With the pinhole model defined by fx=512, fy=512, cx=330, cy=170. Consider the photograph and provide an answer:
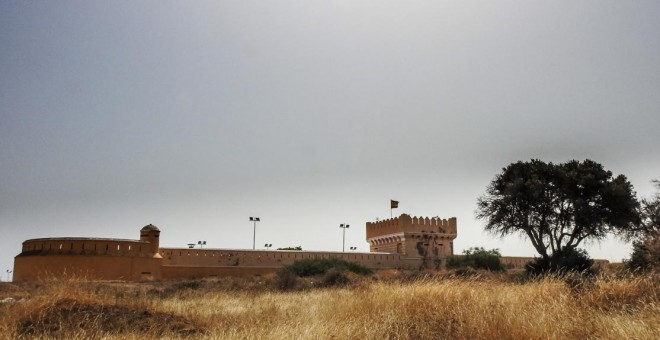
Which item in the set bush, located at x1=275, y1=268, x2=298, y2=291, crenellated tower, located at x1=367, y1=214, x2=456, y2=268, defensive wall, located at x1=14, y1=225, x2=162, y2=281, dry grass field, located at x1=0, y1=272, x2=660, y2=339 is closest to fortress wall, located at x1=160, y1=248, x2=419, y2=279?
defensive wall, located at x1=14, y1=225, x2=162, y2=281

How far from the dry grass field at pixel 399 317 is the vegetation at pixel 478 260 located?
2796cm

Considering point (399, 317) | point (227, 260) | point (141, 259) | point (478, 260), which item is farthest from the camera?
point (478, 260)

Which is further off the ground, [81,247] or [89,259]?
[81,247]

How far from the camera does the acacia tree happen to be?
3012 centimetres

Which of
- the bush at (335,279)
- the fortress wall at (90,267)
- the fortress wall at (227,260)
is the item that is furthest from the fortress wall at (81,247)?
the bush at (335,279)

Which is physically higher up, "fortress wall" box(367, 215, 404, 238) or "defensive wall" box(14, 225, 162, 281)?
"fortress wall" box(367, 215, 404, 238)

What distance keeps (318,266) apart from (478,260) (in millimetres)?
14456

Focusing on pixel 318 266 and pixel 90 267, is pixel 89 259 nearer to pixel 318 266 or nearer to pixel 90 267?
pixel 90 267

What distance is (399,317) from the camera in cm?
844

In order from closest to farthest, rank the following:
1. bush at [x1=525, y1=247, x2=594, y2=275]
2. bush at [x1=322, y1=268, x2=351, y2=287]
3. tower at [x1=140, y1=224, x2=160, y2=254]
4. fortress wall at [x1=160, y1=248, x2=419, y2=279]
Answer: bush at [x1=322, y1=268, x2=351, y2=287] → bush at [x1=525, y1=247, x2=594, y2=275] → tower at [x1=140, y1=224, x2=160, y2=254] → fortress wall at [x1=160, y1=248, x2=419, y2=279]

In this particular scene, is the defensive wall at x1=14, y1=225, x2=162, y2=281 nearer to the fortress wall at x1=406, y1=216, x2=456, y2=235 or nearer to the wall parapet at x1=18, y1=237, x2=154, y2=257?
the wall parapet at x1=18, y1=237, x2=154, y2=257

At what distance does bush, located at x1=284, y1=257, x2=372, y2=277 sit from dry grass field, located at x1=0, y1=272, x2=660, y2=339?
1897cm

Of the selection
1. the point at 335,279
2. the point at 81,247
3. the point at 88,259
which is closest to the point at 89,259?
the point at 88,259

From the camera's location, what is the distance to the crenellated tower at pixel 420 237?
42.0m
